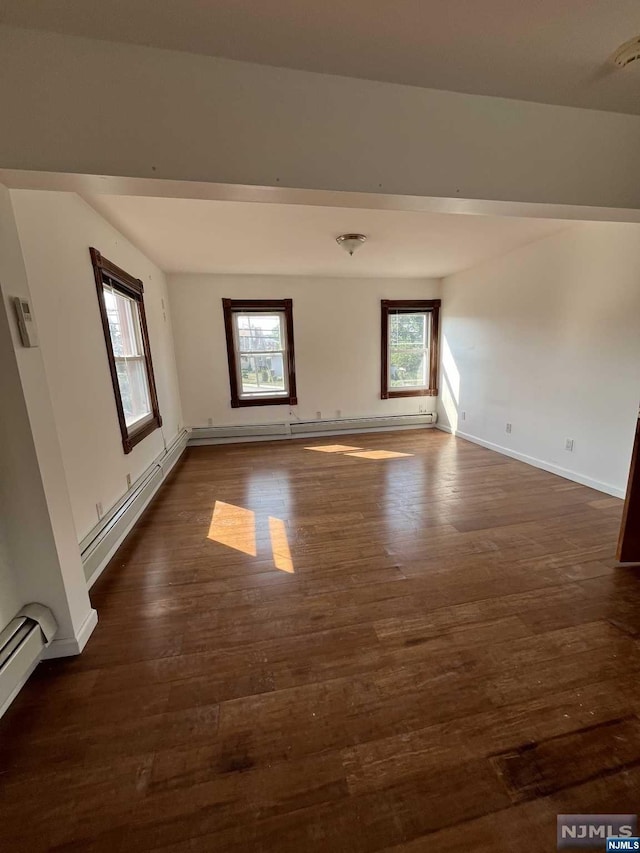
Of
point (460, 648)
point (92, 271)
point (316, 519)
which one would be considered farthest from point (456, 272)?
point (460, 648)

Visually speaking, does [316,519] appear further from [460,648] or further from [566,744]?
[566,744]

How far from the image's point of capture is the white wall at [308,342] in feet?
16.0

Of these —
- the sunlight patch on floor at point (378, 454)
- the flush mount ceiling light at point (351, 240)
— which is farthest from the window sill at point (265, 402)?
the flush mount ceiling light at point (351, 240)

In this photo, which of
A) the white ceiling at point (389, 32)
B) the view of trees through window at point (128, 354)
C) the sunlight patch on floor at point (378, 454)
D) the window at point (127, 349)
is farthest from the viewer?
the sunlight patch on floor at point (378, 454)

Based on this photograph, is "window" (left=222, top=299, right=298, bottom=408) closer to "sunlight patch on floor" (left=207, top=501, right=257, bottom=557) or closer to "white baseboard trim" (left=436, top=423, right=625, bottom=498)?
"sunlight patch on floor" (left=207, top=501, right=257, bottom=557)

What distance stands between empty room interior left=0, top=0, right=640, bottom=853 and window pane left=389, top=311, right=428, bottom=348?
252 cm

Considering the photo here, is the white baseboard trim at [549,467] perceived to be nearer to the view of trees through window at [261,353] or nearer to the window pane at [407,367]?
the window pane at [407,367]

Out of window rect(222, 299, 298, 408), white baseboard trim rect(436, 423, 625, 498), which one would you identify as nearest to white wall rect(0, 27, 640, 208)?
white baseboard trim rect(436, 423, 625, 498)

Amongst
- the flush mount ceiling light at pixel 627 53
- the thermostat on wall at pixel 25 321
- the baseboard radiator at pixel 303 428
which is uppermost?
the flush mount ceiling light at pixel 627 53

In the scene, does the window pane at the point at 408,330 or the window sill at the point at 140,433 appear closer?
the window sill at the point at 140,433

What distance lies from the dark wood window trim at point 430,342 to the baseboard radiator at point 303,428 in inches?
15.7

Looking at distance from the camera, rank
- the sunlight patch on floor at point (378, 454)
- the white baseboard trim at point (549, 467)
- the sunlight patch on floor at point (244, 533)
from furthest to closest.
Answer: the sunlight patch on floor at point (378, 454)
the white baseboard trim at point (549, 467)
the sunlight patch on floor at point (244, 533)

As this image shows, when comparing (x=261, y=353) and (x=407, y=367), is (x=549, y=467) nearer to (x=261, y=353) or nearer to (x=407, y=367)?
(x=407, y=367)

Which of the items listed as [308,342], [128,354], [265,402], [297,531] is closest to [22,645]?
[297,531]
